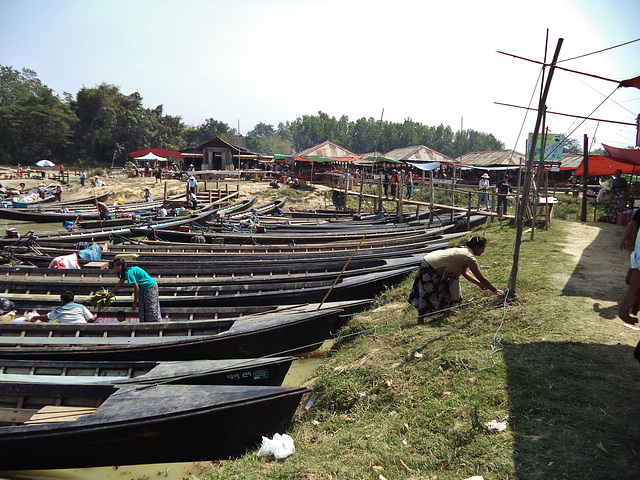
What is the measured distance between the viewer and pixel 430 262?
615 centimetres

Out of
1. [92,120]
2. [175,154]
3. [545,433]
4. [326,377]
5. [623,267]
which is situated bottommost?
[326,377]

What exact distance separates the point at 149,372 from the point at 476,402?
4.10 meters

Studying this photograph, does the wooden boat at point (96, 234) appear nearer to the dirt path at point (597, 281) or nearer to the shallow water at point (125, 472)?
the shallow water at point (125, 472)

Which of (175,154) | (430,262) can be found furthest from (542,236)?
(175,154)

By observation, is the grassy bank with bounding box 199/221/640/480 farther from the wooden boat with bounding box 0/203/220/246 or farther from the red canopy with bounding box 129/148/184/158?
the red canopy with bounding box 129/148/184/158

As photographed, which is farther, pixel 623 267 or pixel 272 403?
pixel 623 267

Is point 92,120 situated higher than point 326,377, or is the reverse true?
point 92,120

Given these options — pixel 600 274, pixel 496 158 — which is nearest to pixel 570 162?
pixel 496 158

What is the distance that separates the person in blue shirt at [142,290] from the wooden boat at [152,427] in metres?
2.32

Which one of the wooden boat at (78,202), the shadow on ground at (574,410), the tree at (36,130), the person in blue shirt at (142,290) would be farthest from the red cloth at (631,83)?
the tree at (36,130)

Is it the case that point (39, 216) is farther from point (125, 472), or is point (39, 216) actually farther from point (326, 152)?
point (326, 152)

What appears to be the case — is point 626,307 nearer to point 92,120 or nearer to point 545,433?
point 545,433

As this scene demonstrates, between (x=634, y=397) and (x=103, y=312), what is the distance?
26.8 ft

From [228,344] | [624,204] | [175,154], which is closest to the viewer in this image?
[228,344]
